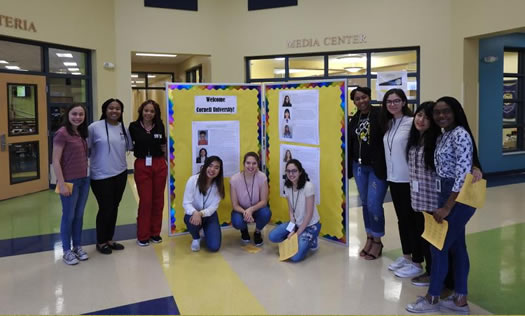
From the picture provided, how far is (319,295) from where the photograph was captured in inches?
121

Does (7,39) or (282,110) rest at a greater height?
(7,39)

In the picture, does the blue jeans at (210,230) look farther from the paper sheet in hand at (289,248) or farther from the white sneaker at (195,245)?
the paper sheet in hand at (289,248)

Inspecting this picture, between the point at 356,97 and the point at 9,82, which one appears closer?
the point at 356,97

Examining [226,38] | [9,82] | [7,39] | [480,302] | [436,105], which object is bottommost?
[480,302]

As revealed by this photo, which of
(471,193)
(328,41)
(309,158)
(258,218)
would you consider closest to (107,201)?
(258,218)

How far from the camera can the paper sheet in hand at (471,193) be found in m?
2.46

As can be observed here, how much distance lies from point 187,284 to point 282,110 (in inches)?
81.1

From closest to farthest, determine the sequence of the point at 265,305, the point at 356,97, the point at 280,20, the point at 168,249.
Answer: the point at 265,305
the point at 356,97
the point at 168,249
the point at 280,20

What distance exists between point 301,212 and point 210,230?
889mm

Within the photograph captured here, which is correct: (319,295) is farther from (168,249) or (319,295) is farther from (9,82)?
(9,82)

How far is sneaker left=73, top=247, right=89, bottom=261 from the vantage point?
3.83 metres

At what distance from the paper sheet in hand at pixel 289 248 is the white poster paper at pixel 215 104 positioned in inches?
58.5

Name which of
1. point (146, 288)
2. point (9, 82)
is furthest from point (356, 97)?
point (9, 82)

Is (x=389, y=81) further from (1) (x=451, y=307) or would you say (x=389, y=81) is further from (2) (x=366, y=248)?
(1) (x=451, y=307)
